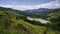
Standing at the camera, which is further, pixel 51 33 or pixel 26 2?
pixel 26 2

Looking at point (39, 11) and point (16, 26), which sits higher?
point (39, 11)

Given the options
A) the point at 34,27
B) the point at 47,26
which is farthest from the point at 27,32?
the point at 47,26

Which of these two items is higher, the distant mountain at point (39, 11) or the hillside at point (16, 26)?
the distant mountain at point (39, 11)

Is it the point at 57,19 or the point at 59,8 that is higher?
the point at 59,8

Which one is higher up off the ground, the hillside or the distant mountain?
the distant mountain

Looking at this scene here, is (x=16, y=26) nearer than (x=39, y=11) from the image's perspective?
Yes

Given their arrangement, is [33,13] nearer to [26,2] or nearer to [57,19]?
[26,2]

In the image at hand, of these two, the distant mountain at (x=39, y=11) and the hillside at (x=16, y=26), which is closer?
the hillside at (x=16, y=26)

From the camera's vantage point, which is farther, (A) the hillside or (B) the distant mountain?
(B) the distant mountain
